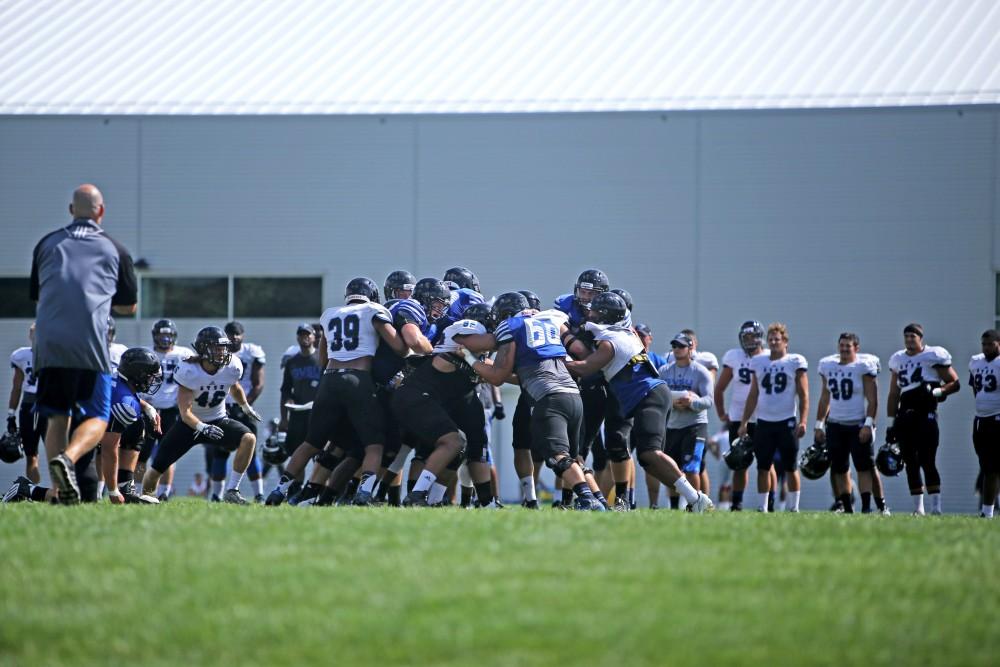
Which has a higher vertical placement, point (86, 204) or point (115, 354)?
point (86, 204)

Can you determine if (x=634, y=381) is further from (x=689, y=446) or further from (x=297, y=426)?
(x=297, y=426)

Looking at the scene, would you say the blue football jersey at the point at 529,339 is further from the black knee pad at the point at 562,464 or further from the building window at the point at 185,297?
the building window at the point at 185,297

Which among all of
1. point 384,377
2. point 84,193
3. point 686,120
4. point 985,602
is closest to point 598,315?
point 384,377

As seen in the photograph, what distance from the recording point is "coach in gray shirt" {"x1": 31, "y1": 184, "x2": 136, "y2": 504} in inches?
351

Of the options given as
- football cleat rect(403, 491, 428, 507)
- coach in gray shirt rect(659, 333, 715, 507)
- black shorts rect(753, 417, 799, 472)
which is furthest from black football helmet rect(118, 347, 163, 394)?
black shorts rect(753, 417, 799, 472)

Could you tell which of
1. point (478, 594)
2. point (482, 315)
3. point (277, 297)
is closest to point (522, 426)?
point (482, 315)

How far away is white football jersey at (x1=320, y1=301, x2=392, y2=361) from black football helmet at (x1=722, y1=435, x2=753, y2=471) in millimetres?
5006

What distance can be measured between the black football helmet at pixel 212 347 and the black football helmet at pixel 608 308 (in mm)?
3642

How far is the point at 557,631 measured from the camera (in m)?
5.50

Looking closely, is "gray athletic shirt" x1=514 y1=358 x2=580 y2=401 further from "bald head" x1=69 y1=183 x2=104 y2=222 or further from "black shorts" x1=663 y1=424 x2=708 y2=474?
"black shorts" x1=663 y1=424 x2=708 y2=474

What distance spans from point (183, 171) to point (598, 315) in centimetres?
1196

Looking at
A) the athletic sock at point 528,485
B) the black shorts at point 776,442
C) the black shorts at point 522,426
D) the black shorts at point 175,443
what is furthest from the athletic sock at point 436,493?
the black shorts at point 776,442

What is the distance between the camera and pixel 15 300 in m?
21.8

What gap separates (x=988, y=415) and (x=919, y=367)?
90 cm
